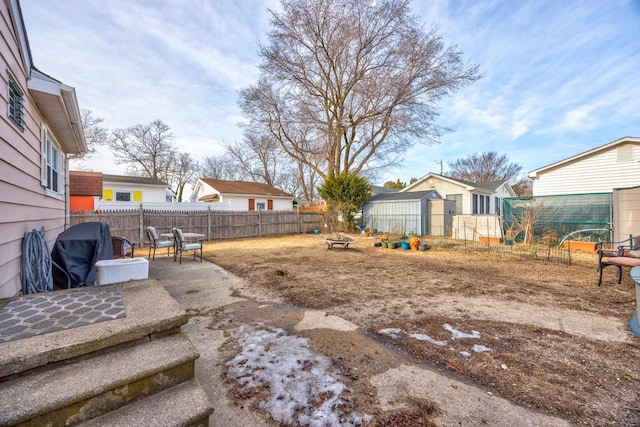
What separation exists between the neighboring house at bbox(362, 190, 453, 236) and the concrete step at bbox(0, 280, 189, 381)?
1086 cm

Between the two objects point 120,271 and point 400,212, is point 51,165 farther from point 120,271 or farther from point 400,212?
point 400,212

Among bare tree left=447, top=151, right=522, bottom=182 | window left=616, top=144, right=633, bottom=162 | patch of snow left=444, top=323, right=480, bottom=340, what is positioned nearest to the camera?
patch of snow left=444, top=323, right=480, bottom=340

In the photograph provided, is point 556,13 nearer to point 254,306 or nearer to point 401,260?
point 401,260

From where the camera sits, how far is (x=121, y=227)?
9391 mm

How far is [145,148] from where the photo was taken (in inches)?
964

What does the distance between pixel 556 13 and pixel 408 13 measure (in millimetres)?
8078

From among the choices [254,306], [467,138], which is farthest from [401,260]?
[467,138]

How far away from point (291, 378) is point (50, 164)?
551cm

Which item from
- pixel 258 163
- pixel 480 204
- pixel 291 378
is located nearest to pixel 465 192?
pixel 480 204

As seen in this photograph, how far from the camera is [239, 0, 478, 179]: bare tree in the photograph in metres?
13.2


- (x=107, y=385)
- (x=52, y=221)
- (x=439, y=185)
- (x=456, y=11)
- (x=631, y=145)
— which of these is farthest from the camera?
(x=439, y=185)

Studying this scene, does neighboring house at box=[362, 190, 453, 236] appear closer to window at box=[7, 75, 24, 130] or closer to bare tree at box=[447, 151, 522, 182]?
window at box=[7, 75, 24, 130]

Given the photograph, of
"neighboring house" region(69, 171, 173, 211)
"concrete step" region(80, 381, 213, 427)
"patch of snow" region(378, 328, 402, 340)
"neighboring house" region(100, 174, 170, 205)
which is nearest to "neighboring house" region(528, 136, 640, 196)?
"patch of snow" region(378, 328, 402, 340)

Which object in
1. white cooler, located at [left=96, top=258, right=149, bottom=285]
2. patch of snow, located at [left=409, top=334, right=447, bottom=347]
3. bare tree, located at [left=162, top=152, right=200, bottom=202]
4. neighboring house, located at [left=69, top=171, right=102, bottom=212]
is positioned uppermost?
bare tree, located at [left=162, top=152, right=200, bottom=202]
